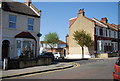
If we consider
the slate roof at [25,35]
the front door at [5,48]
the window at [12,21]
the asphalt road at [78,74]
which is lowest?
the asphalt road at [78,74]

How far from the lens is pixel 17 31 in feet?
62.3

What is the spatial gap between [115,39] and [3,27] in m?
32.5

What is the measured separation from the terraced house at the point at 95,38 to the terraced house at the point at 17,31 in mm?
17242

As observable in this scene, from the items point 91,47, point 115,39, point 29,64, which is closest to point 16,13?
point 29,64

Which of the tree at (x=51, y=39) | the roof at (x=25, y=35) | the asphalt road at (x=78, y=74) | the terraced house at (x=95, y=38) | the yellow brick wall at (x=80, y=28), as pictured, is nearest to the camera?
the asphalt road at (x=78, y=74)

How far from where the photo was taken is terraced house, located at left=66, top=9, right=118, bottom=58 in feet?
115

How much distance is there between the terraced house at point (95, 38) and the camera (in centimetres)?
3494

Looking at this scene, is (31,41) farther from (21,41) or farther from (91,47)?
(91,47)

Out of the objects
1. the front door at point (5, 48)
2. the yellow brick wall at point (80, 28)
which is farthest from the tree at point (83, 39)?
the front door at point (5, 48)

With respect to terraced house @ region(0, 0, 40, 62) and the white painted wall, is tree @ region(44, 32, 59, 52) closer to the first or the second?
terraced house @ region(0, 0, 40, 62)

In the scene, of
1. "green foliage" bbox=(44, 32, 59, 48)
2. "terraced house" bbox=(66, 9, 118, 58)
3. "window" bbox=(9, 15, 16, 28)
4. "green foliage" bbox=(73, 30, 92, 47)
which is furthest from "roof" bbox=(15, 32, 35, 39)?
"green foliage" bbox=(44, 32, 59, 48)

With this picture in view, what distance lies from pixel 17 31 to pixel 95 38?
67.9 ft

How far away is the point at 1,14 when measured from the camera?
17391mm

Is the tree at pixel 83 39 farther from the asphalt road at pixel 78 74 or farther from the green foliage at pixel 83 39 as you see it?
the asphalt road at pixel 78 74
